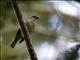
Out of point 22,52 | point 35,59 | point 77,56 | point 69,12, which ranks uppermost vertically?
point 35,59

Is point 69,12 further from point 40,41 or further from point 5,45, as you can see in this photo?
point 5,45

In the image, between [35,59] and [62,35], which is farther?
[62,35]

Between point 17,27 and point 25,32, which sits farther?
point 17,27

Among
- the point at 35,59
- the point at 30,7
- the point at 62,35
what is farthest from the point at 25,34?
the point at 30,7

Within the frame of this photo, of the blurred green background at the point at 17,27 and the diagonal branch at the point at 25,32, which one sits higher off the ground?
the diagonal branch at the point at 25,32

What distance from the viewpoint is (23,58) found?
3902mm

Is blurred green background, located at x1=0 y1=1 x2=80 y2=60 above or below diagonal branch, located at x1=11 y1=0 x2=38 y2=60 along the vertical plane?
below

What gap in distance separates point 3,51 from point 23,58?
0.32m

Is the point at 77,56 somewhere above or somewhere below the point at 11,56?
above

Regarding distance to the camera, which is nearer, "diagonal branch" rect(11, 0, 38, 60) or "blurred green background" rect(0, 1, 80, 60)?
"diagonal branch" rect(11, 0, 38, 60)

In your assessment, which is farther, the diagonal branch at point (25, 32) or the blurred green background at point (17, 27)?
the blurred green background at point (17, 27)

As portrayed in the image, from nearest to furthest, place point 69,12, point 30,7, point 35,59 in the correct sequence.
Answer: point 35,59
point 69,12
point 30,7

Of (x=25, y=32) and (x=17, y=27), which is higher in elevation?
(x=25, y=32)

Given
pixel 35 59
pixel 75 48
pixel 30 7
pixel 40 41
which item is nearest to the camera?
pixel 35 59
